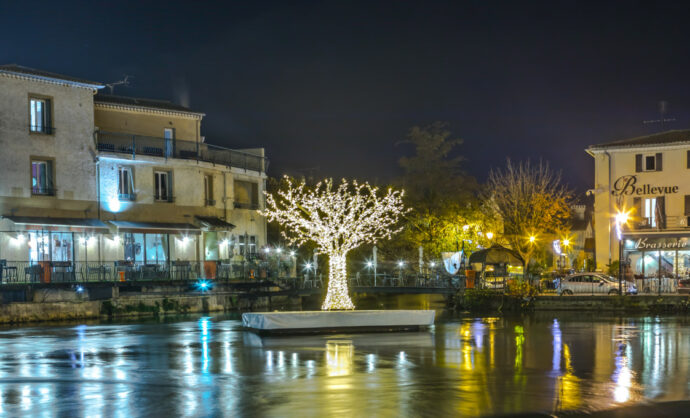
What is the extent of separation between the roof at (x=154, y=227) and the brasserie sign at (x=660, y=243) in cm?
2624

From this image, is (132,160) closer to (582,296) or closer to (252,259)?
(252,259)

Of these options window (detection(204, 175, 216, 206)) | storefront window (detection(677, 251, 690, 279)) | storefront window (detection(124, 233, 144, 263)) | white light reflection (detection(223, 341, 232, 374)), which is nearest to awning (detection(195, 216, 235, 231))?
window (detection(204, 175, 216, 206))

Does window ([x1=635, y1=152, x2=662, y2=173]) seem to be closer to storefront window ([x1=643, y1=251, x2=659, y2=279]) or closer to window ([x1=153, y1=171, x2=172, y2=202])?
storefront window ([x1=643, y1=251, x2=659, y2=279])

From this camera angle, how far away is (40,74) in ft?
138

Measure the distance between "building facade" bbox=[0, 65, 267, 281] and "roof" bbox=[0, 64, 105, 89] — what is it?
0.21 ft

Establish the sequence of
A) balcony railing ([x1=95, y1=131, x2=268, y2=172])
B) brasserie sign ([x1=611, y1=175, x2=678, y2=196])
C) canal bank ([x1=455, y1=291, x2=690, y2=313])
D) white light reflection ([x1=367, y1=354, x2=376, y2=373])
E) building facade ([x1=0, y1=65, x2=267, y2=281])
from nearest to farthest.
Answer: white light reflection ([x1=367, y1=354, x2=376, y2=373]) → canal bank ([x1=455, y1=291, x2=690, y2=313]) → building facade ([x1=0, y1=65, x2=267, y2=281]) → balcony railing ([x1=95, y1=131, x2=268, y2=172]) → brasserie sign ([x1=611, y1=175, x2=678, y2=196])

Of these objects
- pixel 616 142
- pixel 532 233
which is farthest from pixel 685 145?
pixel 532 233

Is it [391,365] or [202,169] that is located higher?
[202,169]

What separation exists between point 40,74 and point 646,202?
35.7 metres

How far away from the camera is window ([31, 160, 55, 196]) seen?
1654 inches

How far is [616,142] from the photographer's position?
53.7m

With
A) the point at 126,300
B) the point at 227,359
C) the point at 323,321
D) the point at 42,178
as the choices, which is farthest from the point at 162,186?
the point at 227,359

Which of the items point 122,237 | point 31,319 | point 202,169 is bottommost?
point 31,319

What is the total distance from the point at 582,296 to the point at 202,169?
74.2 ft
